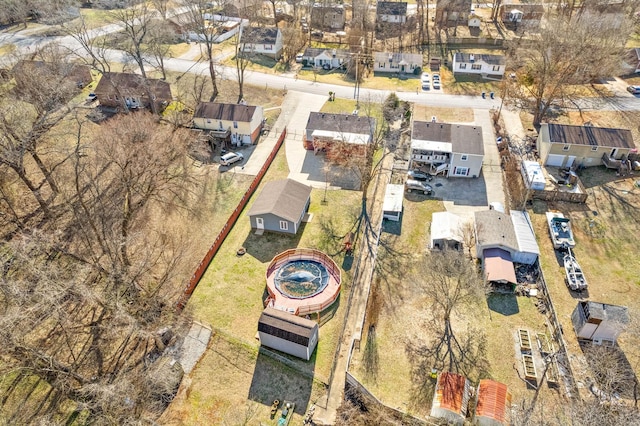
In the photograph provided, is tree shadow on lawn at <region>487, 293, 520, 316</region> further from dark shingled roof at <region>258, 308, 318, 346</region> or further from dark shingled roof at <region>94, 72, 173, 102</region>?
dark shingled roof at <region>94, 72, 173, 102</region>

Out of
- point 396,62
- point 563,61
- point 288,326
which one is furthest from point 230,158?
point 563,61

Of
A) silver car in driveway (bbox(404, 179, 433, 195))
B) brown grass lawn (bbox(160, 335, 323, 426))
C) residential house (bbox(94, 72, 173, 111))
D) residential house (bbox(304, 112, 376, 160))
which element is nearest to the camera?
brown grass lawn (bbox(160, 335, 323, 426))

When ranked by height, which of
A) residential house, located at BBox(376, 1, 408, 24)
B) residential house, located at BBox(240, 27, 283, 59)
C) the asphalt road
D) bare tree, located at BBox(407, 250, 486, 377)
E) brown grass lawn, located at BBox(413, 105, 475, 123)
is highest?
residential house, located at BBox(376, 1, 408, 24)

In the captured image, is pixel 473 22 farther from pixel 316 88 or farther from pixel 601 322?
pixel 601 322

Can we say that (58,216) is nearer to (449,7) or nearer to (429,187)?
(429,187)

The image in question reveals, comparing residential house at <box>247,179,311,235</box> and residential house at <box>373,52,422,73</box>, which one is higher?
residential house at <box>373,52,422,73</box>

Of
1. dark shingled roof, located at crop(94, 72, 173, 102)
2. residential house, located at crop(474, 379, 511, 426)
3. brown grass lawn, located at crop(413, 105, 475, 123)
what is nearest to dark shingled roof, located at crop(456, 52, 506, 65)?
brown grass lawn, located at crop(413, 105, 475, 123)

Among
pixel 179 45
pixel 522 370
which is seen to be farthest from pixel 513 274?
pixel 179 45
